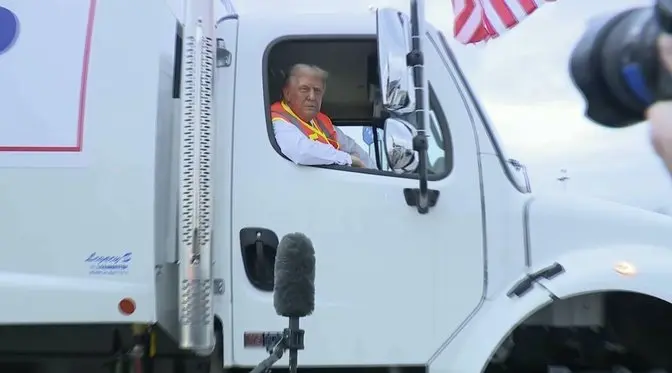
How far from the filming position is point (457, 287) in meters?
3.17

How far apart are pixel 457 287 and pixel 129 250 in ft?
4.41

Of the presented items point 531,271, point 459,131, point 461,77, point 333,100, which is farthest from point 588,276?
point 333,100

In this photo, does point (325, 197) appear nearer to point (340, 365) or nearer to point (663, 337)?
point (340, 365)

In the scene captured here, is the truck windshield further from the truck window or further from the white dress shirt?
the white dress shirt

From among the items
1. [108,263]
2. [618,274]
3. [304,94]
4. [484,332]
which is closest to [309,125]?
[304,94]

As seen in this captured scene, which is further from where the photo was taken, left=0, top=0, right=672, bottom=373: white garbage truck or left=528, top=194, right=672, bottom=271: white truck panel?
left=528, top=194, right=672, bottom=271: white truck panel

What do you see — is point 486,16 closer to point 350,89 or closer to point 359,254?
point 350,89

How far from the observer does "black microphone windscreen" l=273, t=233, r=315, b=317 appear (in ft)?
7.57

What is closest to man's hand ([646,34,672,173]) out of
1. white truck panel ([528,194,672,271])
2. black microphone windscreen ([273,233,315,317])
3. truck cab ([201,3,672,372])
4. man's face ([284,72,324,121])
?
black microphone windscreen ([273,233,315,317])

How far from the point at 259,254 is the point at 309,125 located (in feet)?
2.22

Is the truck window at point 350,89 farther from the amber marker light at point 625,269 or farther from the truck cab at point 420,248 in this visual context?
the amber marker light at point 625,269

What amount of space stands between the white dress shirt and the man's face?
0.20 metres

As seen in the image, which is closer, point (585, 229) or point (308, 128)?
point (585, 229)

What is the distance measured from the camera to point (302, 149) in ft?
10.6
